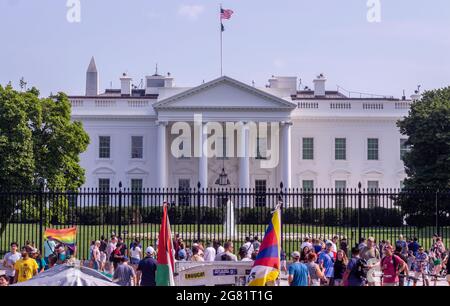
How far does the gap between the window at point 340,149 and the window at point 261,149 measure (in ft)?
17.0

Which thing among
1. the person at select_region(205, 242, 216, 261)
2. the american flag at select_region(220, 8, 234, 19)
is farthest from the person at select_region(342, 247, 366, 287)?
the american flag at select_region(220, 8, 234, 19)

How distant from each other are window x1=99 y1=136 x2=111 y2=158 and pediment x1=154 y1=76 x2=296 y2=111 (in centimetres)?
469

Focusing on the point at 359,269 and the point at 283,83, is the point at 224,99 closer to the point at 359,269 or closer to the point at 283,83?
the point at 283,83

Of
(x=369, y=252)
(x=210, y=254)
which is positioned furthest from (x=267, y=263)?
(x=210, y=254)

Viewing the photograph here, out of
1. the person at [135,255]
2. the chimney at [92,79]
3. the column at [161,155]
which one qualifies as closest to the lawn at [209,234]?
the person at [135,255]

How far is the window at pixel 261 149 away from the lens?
62297mm

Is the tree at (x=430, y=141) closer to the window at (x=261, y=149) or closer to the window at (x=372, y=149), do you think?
the window at (x=261, y=149)

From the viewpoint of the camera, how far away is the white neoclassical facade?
62.6 m

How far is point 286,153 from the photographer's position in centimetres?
6331

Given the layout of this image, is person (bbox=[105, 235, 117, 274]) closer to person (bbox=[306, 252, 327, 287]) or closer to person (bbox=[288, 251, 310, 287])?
person (bbox=[306, 252, 327, 287])

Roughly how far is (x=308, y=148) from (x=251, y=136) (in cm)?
537

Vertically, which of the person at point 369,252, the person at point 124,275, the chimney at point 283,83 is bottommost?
the person at point 124,275
